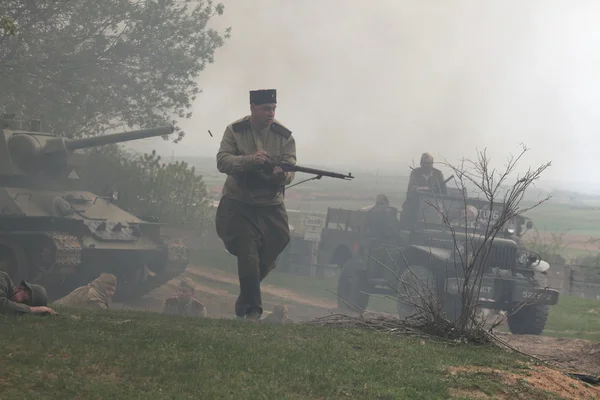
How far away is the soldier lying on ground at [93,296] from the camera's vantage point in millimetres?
12750

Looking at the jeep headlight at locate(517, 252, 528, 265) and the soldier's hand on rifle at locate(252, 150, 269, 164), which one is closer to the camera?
the soldier's hand on rifle at locate(252, 150, 269, 164)

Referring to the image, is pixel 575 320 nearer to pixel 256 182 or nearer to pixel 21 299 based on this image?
pixel 256 182

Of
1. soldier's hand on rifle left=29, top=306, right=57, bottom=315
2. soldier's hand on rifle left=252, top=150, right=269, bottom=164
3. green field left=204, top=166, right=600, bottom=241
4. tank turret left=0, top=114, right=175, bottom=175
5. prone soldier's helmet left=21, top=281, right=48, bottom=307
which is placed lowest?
Result: soldier's hand on rifle left=29, top=306, right=57, bottom=315

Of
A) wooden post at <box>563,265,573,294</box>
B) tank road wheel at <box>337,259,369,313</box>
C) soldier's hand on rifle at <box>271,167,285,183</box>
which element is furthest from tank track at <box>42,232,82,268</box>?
wooden post at <box>563,265,573,294</box>

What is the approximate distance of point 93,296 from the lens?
12953mm

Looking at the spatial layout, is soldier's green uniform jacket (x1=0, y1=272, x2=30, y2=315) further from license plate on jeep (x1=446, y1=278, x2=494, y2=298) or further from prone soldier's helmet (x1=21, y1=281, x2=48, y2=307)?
license plate on jeep (x1=446, y1=278, x2=494, y2=298)

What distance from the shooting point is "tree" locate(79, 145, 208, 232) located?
2553cm

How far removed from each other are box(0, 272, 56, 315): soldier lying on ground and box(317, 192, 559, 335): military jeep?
5.29 metres

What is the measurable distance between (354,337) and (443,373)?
4.93 ft

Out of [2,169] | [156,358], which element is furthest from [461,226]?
[156,358]

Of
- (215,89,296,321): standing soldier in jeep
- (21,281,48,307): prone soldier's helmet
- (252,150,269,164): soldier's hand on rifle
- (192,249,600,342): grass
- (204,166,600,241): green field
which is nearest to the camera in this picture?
(21,281,48,307): prone soldier's helmet

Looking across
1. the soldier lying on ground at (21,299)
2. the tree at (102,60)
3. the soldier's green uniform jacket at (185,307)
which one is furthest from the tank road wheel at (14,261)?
the tree at (102,60)

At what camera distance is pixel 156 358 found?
6.09m

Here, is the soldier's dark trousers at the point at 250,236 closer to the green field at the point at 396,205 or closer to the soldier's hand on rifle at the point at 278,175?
the soldier's hand on rifle at the point at 278,175
